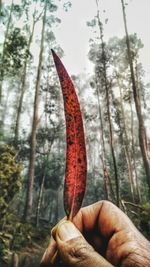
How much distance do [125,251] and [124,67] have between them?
29.7 meters

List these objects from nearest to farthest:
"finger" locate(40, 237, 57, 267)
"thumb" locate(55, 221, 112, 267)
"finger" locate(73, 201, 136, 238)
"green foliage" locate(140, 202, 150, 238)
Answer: "thumb" locate(55, 221, 112, 267) → "finger" locate(40, 237, 57, 267) → "finger" locate(73, 201, 136, 238) → "green foliage" locate(140, 202, 150, 238)

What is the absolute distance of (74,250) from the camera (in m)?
0.67

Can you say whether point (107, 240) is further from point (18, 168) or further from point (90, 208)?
point (18, 168)

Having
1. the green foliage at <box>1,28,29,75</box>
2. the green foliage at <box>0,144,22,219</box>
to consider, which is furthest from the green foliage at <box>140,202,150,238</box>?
the green foliage at <box>1,28,29,75</box>

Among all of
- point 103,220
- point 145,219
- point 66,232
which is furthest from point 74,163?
point 145,219

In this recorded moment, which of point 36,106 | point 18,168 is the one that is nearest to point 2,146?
point 18,168

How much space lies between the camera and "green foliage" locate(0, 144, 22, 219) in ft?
38.3

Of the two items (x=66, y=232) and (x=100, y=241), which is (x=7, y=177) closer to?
(x=100, y=241)

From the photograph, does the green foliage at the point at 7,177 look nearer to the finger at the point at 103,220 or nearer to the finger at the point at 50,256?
the finger at the point at 103,220

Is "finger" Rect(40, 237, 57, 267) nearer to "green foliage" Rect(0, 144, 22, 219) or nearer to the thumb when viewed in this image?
the thumb

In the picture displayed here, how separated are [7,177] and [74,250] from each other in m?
11.6

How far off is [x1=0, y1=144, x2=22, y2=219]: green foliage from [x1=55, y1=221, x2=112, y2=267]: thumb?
36.8 feet

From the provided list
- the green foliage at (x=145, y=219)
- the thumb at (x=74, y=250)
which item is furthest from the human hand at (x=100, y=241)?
the green foliage at (x=145, y=219)

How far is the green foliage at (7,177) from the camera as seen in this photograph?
38.3ft
